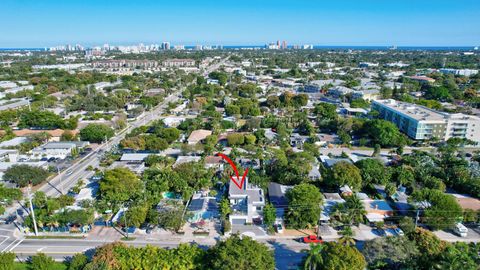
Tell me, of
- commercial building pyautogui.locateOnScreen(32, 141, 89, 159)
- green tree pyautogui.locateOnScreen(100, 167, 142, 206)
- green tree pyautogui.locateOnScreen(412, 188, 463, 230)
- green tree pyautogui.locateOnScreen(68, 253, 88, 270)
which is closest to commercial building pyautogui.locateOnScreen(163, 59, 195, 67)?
commercial building pyautogui.locateOnScreen(32, 141, 89, 159)

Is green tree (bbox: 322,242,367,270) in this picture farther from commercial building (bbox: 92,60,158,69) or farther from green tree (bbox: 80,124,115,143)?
commercial building (bbox: 92,60,158,69)

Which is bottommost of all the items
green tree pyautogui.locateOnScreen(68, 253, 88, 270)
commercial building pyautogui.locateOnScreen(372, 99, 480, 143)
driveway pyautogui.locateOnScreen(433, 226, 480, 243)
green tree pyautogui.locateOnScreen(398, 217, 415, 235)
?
driveway pyautogui.locateOnScreen(433, 226, 480, 243)

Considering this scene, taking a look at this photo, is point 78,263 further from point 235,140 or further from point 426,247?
point 235,140

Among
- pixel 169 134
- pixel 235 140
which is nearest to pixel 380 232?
pixel 235 140

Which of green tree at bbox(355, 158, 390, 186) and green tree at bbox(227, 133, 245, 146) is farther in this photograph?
green tree at bbox(227, 133, 245, 146)

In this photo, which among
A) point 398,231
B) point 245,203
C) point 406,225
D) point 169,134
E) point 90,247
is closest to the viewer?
point 90,247

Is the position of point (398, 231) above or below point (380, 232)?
above

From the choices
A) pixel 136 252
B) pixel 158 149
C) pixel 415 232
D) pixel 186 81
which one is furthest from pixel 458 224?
pixel 186 81
